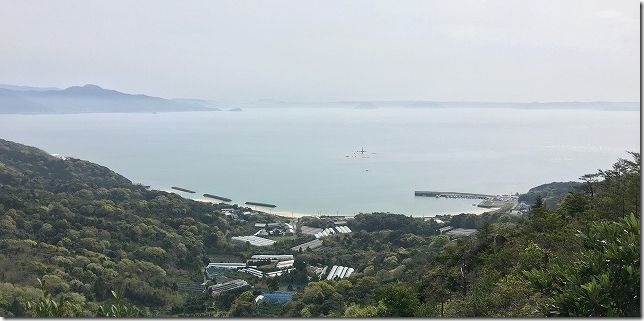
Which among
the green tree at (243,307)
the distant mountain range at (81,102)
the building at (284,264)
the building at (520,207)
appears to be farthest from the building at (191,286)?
the distant mountain range at (81,102)

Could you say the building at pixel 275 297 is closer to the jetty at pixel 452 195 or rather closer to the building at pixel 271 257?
the building at pixel 271 257

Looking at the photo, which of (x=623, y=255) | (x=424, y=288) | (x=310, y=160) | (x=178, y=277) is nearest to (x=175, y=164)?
(x=310, y=160)

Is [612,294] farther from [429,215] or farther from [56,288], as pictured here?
[429,215]

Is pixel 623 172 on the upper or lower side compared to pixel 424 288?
upper

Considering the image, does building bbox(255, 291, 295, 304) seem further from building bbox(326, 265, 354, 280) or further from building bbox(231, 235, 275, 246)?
building bbox(231, 235, 275, 246)

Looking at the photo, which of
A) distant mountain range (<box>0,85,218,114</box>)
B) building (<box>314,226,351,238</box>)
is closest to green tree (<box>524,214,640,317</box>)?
building (<box>314,226,351,238</box>)

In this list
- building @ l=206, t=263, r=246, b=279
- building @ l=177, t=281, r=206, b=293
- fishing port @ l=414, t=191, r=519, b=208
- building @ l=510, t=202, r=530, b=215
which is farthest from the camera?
fishing port @ l=414, t=191, r=519, b=208
